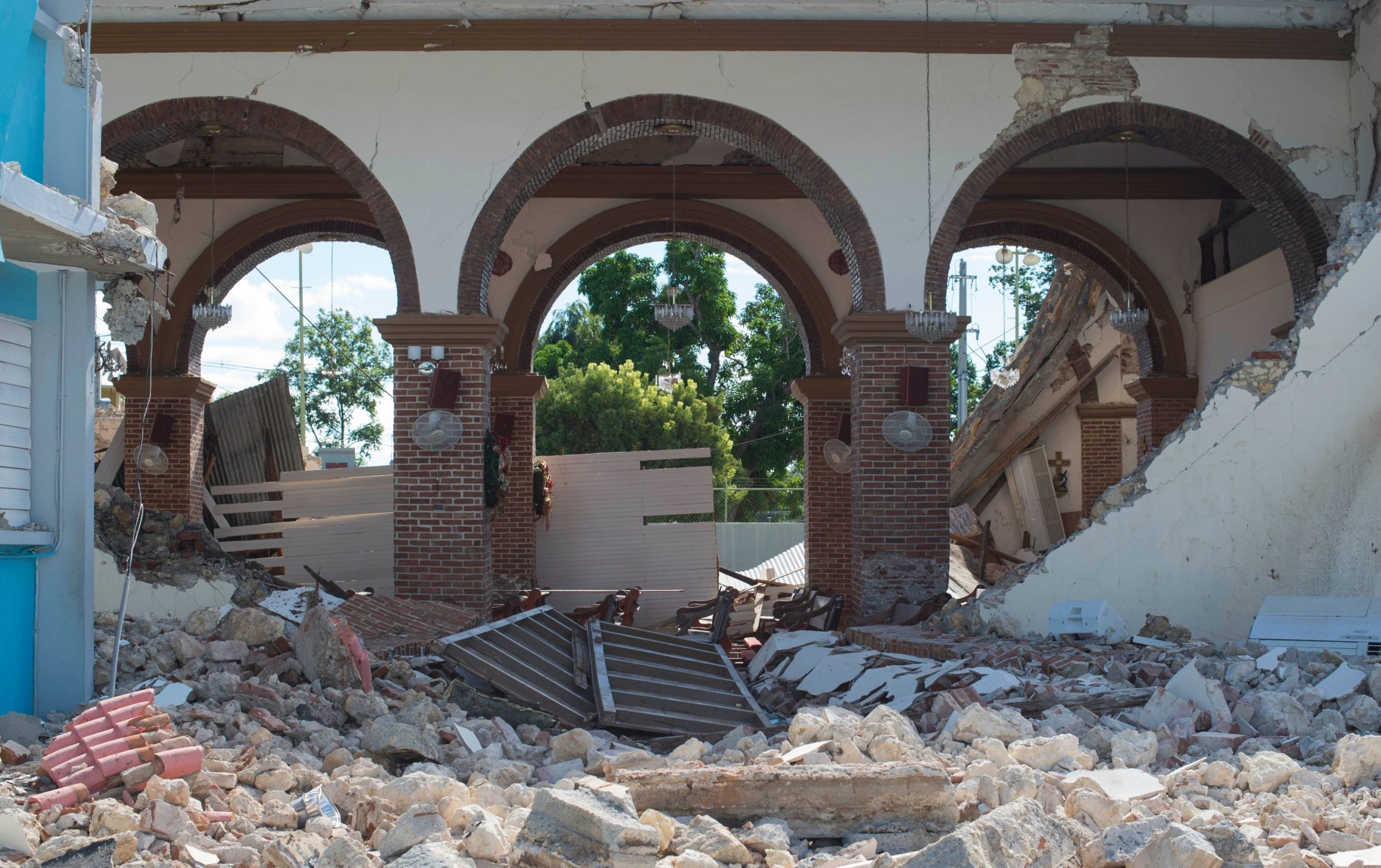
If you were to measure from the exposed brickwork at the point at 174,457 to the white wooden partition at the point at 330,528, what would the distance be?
0.59 m

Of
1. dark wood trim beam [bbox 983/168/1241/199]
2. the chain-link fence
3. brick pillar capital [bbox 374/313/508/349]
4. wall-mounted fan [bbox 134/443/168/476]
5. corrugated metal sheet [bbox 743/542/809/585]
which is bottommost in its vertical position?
corrugated metal sheet [bbox 743/542/809/585]

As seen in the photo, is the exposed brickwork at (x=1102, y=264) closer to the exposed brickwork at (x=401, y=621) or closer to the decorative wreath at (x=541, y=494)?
the decorative wreath at (x=541, y=494)

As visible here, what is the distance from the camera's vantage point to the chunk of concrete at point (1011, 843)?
3668 mm

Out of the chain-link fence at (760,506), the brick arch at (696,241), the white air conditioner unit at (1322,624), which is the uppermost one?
the brick arch at (696,241)

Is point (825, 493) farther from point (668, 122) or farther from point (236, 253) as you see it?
point (236, 253)

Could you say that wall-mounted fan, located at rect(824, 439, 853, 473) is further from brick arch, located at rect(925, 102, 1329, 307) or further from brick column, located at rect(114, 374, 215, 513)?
brick column, located at rect(114, 374, 215, 513)

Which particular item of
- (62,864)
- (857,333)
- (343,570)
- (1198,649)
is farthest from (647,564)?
(62,864)

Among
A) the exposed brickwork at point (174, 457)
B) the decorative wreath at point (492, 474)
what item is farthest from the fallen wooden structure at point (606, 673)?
the exposed brickwork at point (174, 457)

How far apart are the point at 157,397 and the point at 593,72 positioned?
7355 millimetres

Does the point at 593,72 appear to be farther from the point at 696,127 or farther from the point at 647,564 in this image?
the point at 647,564

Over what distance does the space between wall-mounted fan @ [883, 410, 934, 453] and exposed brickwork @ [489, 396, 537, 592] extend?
556 cm

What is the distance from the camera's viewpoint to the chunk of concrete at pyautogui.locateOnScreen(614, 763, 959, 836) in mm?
4699

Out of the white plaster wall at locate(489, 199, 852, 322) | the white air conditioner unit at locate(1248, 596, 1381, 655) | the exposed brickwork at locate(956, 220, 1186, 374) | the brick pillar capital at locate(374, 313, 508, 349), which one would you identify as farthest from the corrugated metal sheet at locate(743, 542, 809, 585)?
the white air conditioner unit at locate(1248, 596, 1381, 655)

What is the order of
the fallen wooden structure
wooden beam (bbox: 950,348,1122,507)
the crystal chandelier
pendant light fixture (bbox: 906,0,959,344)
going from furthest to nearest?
wooden beam (bbox: 950,348,1122,507)
the crystal chandelier
pendant light fixture (bbox: 906,0,959,344)
the fallen wooden structure
